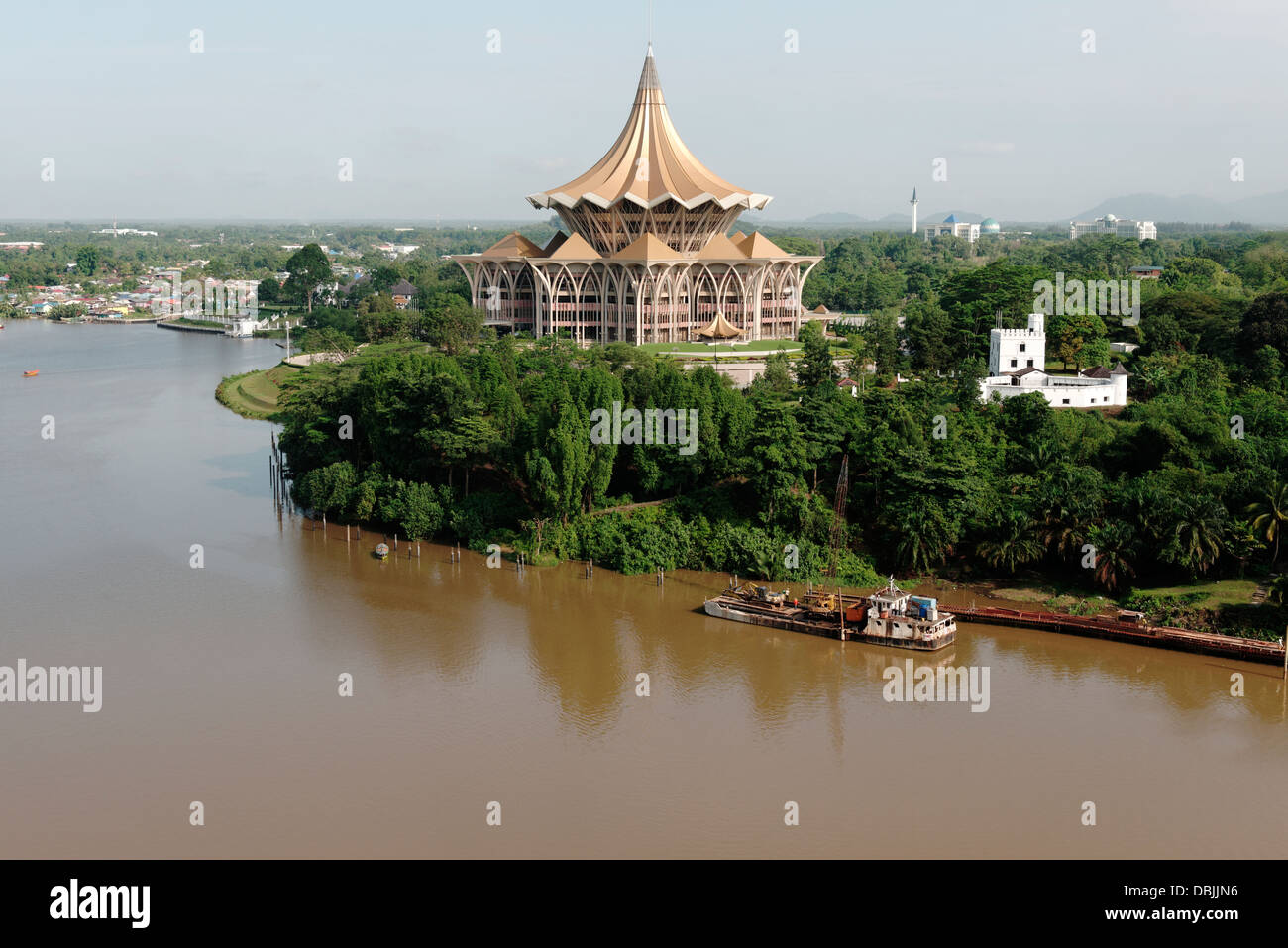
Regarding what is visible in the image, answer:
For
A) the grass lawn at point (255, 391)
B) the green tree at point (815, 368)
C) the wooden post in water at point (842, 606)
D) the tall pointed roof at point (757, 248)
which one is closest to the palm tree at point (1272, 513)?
the wooden post in water at point (842, 606)

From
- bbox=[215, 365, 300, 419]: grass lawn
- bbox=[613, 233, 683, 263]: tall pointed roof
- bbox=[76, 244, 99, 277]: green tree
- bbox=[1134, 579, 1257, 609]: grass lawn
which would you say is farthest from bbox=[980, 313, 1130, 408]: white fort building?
bbox=[76, 244, 99, 277]: green tree

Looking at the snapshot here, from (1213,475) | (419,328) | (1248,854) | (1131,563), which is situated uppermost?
(419,328)

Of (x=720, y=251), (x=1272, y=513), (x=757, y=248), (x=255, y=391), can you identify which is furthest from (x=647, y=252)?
(x=1272, y=513)

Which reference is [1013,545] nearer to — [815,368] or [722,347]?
[815,368]

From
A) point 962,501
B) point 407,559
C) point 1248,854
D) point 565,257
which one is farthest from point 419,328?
point 1248,854

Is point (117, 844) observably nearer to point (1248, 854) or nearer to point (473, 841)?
point (473, 841)

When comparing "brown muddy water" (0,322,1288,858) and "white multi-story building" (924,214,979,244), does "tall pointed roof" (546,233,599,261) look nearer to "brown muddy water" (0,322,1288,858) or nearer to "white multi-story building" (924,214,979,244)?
"brown muddy water" (0,322,1288,858)

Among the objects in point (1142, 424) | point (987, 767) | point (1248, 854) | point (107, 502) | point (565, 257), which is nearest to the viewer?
point (1248, 854)
